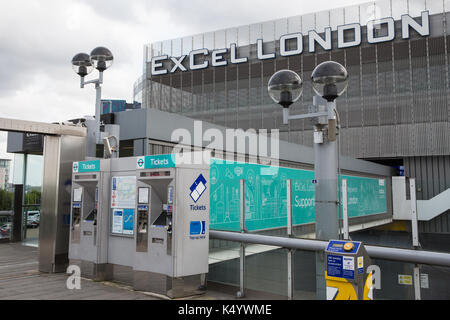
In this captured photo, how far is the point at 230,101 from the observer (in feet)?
90.6

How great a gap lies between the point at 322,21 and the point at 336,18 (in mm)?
893

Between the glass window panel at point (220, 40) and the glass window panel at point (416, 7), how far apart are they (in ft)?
40.2

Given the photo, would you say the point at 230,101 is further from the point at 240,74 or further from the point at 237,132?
the point at 237,132

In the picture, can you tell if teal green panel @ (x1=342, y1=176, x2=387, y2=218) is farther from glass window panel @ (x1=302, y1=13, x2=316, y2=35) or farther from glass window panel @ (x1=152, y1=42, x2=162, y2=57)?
glass window panel @ (x1=152, y1=42, x2=162, y2=57)

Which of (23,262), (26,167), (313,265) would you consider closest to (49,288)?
(23,262)

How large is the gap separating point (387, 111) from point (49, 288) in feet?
72.6

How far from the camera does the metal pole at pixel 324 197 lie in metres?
5.50

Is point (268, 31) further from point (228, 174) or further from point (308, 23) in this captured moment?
point (228, 174)

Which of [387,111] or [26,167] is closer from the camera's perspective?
[26,167]

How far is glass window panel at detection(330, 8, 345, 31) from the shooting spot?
82.7 ft

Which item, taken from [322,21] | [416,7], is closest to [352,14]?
[322,21]

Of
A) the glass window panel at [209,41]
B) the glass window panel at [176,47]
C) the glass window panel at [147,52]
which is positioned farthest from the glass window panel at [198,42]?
the glass window panel at [147,52]

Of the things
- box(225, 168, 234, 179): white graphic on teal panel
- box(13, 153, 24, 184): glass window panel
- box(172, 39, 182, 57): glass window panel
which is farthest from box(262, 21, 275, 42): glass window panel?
box(225, 168, 234, 179): white graphic on teal panel
